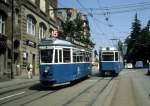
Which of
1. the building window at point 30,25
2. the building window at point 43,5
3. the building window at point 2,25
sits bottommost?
the building window at point 2,25

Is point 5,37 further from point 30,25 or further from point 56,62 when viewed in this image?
point 56,62

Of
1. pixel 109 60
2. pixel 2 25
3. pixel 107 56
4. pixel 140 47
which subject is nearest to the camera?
pixel 2 25

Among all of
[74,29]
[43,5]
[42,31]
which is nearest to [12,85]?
[42,31]

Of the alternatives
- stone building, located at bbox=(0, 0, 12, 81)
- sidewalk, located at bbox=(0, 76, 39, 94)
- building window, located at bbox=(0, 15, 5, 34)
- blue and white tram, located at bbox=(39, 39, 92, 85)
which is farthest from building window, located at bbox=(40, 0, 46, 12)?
blue and white tram, located at bbox=(39, 39, 92, 85)

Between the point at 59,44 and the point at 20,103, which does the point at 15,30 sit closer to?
the point at 59,44

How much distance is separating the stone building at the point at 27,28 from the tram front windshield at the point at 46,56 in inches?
509

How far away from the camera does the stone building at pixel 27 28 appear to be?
41.2 m

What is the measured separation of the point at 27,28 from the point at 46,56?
20.6 metres

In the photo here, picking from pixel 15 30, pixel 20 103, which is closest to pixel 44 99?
pixel 20 103

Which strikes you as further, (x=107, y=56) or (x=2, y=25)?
(x=107, y=56)

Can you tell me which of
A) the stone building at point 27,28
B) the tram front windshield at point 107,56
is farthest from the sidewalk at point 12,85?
the tram front windshield at point 107,56

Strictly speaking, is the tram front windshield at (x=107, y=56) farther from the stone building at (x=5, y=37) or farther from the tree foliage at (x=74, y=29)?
the tree foliage at (x=74, y=29)

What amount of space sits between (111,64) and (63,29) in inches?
727

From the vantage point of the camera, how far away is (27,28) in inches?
1795
